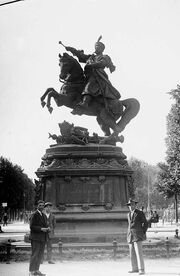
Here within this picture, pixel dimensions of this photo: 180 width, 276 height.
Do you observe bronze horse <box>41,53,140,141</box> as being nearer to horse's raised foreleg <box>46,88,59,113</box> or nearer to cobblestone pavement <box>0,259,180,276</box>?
horse's raised foreleg <box>46,88,59,113</box>

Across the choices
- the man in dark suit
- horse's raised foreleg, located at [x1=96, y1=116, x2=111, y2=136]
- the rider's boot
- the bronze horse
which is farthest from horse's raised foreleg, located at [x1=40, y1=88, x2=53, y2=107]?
the man in dark suit

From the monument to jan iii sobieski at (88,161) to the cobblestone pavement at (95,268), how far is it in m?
4.36

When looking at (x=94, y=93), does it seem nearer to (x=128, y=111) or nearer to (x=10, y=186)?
(x=128, y=111)

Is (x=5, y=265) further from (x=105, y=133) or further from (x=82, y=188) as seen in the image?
(x=105, y=133)

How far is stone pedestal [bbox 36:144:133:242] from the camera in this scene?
21.7 metres

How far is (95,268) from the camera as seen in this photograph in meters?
15.6

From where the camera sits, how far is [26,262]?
17359 mm

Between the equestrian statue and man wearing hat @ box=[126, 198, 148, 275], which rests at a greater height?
the equestrian statue

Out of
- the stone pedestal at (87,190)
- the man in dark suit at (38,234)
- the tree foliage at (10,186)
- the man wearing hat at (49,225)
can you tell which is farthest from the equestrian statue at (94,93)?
the tree foliage at (10,186)

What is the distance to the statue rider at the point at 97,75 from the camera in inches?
947

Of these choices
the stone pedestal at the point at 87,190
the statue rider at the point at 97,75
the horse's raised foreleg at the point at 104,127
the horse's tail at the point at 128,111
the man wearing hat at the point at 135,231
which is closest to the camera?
the man wearing hat at the point at 135,231

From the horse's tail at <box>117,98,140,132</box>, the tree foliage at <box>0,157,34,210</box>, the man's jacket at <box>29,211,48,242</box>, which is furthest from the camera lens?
the tree foliage at <box>0,157,34,210</box>

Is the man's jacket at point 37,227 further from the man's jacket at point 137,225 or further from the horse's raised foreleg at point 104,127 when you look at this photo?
the horse's raised foreleg at point 104,127

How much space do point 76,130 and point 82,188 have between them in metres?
2.90
